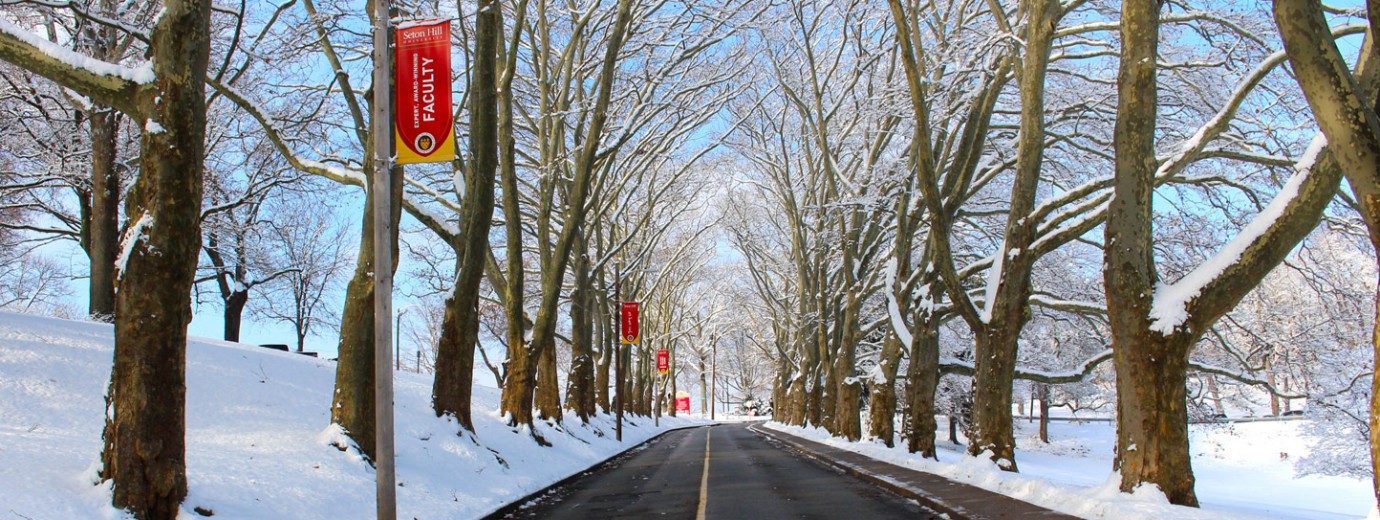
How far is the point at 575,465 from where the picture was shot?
2008cm

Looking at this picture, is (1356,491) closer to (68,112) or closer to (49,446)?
(49,446)

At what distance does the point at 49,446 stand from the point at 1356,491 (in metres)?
37.9

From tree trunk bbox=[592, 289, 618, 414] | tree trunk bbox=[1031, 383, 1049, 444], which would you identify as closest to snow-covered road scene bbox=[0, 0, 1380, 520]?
tree trunk bbox=[592, 289, 618, 414]

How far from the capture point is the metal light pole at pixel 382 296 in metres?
7.73

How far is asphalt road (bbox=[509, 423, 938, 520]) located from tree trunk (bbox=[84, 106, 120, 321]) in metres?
11.2

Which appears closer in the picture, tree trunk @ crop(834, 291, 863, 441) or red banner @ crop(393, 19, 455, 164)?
red banner @ crop(393, 19, 455, 164)

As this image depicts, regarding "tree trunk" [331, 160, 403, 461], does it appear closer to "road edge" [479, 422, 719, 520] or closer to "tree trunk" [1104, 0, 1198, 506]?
"road edge" [479, 422, 719, 520]

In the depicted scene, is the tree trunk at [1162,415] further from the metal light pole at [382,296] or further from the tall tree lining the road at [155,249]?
the tall tree lining the road at [155,249]

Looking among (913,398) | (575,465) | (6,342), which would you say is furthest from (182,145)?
(913,398)

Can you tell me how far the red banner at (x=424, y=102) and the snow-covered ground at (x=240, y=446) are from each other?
3610 millimetres

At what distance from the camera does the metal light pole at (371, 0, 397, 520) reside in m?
7.73

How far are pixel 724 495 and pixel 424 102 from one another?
7742mm

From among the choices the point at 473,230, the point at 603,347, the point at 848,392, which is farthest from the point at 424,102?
the point at 603,347

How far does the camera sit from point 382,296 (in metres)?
7.85
